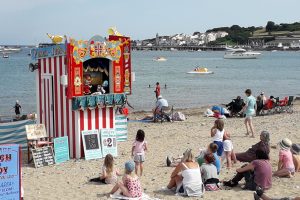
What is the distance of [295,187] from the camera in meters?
9.13

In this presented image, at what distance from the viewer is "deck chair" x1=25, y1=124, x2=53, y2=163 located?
11789 mm

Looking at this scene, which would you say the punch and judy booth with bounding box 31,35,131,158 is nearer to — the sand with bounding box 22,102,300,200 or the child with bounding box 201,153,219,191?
the sand with bounding box 22,102,300,200

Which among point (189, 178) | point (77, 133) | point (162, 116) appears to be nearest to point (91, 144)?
point (77, 133)

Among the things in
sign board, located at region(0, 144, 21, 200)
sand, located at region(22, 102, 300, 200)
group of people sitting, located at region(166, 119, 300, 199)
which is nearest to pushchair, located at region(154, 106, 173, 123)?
sand, located at region(22, 102, 300, 200)

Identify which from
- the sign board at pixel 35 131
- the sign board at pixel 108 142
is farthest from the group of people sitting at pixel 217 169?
the sign board at pixel 35 131

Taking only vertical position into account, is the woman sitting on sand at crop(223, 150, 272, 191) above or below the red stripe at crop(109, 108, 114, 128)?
below

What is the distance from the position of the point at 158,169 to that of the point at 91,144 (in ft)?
6.49

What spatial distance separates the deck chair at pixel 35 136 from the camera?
11.8 meters

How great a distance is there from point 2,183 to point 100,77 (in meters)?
5.84

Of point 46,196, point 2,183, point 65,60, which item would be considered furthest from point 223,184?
point 65,60

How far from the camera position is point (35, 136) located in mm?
11977

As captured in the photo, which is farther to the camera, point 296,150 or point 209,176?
point 296,150

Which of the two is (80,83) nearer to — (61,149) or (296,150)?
(61,149)

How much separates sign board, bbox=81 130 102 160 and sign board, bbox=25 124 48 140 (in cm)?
97
